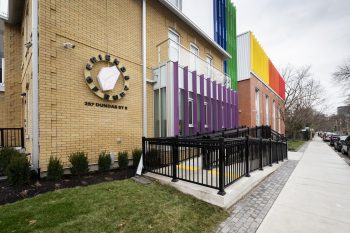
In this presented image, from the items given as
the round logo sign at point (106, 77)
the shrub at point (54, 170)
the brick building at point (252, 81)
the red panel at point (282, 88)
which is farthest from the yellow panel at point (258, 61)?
the shrub at point (54, 170)

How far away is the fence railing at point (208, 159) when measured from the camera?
4.44 meters

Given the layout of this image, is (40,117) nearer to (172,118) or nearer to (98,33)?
(98,33)


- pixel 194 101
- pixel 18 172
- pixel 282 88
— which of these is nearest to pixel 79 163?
pixel 18 172

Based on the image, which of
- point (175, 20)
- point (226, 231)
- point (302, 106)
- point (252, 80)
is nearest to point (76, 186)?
point (226, 231)

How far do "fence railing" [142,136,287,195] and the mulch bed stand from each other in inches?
41.5

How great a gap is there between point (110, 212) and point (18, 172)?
9.43 ft

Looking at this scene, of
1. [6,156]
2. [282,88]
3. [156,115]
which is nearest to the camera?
[6,156]

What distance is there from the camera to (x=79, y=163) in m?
5.59

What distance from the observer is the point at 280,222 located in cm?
369

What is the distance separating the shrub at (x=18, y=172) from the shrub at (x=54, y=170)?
46cm

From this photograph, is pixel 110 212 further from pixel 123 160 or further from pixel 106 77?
pixel 106 77

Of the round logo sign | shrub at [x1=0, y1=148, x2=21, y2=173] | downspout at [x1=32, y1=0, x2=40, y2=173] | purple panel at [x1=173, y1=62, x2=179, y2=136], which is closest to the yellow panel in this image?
purple panel at [x1=173, y1=62, x2=179, y2=136]

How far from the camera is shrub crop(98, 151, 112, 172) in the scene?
616 centimetres

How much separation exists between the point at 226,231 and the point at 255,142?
387 cm
